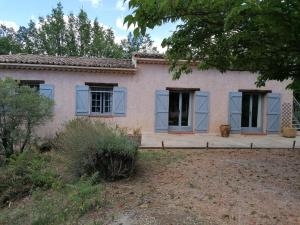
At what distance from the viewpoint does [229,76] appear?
15.7 metres

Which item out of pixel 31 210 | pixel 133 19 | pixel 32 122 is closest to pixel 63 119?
pixel 32 122

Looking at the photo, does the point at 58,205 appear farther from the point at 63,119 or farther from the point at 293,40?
the point at 63,119

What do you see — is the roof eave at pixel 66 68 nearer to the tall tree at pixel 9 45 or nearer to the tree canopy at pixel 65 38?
the tree canopy at pixel 65 38

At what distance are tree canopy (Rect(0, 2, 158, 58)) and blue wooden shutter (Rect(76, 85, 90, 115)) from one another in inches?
654

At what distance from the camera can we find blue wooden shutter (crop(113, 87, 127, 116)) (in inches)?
567

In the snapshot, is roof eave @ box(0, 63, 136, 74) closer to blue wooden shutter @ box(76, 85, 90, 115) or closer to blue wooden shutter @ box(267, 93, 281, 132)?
blue wooden shutter @ box(76, 85, 90, 115)

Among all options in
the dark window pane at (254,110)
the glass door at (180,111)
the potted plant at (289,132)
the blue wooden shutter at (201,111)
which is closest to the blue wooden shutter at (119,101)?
the glass door at (180,111)

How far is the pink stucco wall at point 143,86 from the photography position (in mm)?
13844

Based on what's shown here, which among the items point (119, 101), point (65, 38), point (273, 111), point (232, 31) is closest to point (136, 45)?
point (65, 38)

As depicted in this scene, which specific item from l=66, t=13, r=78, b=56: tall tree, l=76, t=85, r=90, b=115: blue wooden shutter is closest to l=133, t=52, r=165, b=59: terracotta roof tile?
l=76, t=85, r=90, b=115: blue wooden shutter

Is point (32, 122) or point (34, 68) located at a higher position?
point (34, 68)

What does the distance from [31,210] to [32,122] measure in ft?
Answer: 16.0

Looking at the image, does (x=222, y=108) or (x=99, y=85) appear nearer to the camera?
(x=99, y=85)

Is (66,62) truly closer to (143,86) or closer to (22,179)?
(143,86)
